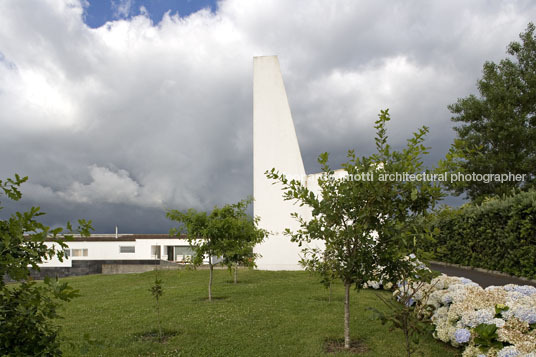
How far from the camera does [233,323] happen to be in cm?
723

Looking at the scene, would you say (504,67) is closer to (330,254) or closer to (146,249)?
(330,254)

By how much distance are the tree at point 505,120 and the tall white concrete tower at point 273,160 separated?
920 centimetres

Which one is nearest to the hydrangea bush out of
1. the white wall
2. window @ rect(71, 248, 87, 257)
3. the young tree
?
the young tree

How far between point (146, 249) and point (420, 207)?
102 feet

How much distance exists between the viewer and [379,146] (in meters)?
5.61

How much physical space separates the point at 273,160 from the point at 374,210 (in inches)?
533

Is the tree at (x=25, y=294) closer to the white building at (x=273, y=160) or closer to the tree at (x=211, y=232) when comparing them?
the tree at (x=211, y=232)

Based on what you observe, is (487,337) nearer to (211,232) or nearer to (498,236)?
(211,232)

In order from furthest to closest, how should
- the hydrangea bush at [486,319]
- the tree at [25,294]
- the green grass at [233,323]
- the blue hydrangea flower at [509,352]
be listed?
the green grass at [233,323]
the hydrangea bush at [486,319]
the blue hydrangea flower at [509,352]
the tree at [25,294]

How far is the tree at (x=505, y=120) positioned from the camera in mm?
19719

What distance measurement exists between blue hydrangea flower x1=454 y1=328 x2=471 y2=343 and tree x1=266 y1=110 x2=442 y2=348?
1.11 metres

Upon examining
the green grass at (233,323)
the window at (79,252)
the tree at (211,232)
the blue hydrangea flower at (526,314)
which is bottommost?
the window at (79,252)

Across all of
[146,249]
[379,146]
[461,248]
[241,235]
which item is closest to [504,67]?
[461,248]

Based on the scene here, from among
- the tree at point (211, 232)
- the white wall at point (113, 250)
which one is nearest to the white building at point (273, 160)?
the tree at point (211, 232)
